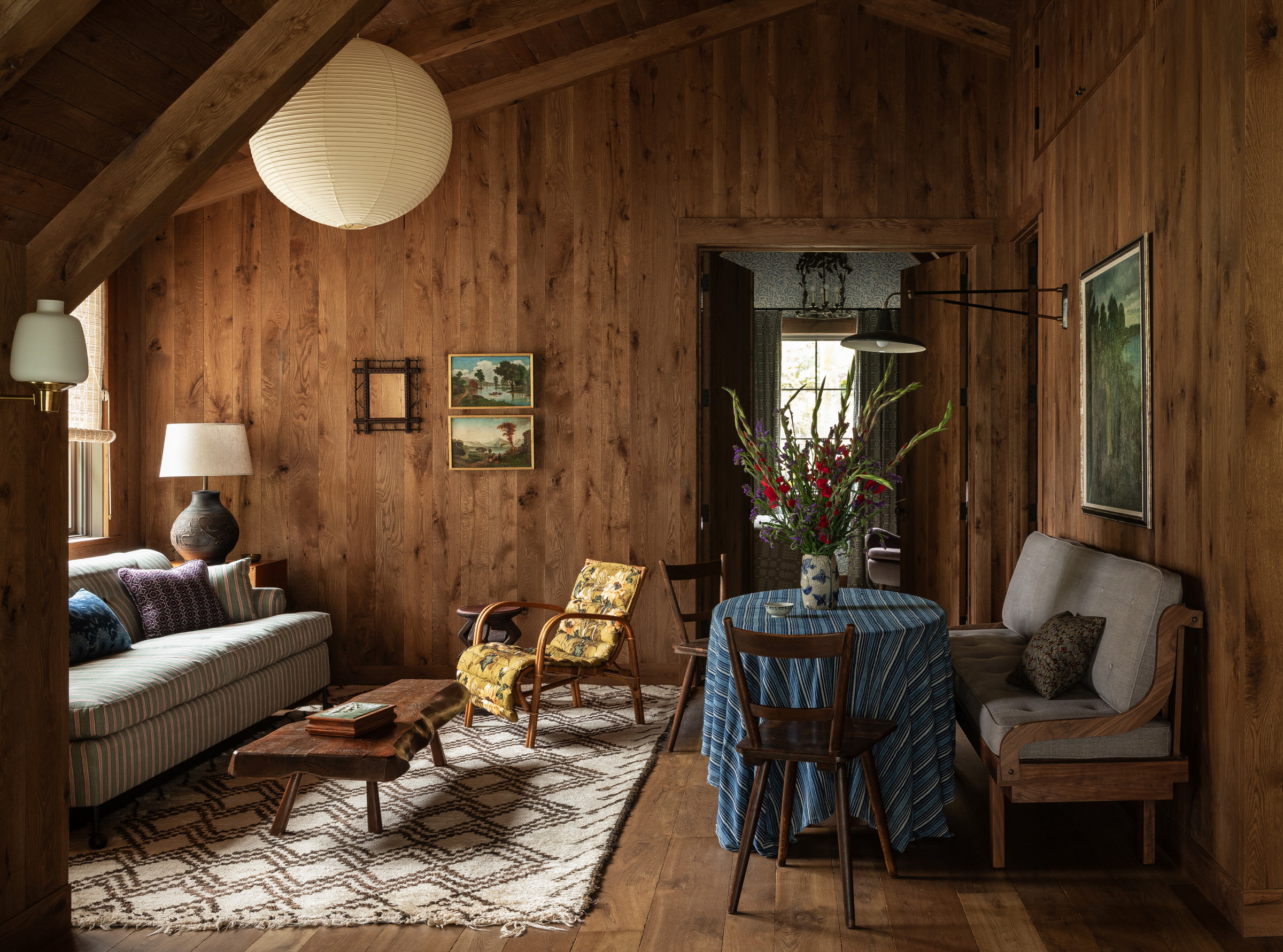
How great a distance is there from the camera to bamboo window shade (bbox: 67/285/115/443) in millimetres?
5277

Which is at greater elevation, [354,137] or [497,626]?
A: [354,137]

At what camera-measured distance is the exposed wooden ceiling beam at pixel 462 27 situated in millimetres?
4766

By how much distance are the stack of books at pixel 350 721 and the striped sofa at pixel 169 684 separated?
2.26ft

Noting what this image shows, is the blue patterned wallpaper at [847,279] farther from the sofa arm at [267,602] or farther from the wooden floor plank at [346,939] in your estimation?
the wooden floor plank at [346,939]

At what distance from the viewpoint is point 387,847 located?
322cm

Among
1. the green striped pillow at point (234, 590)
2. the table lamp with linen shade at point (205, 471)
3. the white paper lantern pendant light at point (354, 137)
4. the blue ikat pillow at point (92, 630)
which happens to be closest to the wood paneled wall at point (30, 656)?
the white paper lantern pendant light at point (354, 137)

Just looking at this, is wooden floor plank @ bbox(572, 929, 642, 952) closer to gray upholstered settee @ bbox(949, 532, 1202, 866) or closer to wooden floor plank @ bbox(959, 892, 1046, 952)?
wooden floor plank @ bbox(959, 892, 1046, 952)

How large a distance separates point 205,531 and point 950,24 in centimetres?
511

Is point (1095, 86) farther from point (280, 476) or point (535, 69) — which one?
point (280, 476)

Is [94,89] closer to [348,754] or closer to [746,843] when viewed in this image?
[348,754]

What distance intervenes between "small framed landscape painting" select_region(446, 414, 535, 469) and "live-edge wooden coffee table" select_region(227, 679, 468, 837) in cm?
207

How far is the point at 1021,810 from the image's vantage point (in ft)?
11.6

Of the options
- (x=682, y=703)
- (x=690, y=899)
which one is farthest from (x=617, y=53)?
(x=690, y=899)

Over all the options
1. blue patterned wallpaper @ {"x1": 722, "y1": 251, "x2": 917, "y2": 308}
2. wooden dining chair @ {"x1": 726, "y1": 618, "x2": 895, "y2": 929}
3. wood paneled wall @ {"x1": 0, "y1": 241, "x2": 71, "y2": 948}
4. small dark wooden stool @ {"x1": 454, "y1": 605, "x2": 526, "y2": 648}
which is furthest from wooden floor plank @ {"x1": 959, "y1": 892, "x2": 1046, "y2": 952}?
blue patterned wallpaper @ {"x1": 722, "y1": 251, "x2": 917, "y2": 308}
